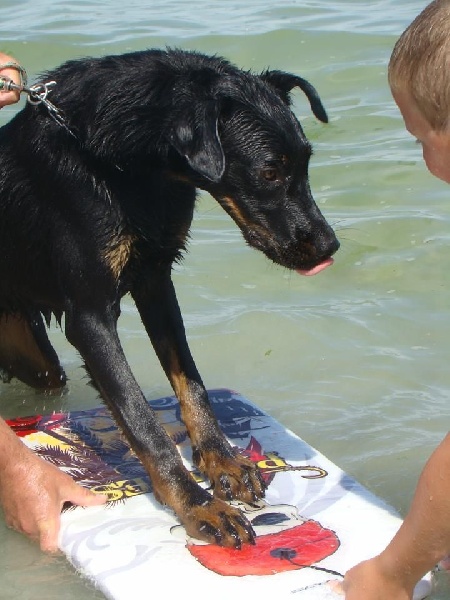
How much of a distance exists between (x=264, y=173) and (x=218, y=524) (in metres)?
1.20

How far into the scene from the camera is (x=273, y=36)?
1033 cm

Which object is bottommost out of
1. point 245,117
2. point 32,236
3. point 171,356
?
point 171,356

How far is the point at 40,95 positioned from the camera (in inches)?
157

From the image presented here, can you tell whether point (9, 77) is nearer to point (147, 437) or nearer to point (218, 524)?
point (147, 437)

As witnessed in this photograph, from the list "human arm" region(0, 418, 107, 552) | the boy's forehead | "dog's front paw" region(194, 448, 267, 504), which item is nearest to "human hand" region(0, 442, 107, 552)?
"human arm" region(0, 418, 107, 552)

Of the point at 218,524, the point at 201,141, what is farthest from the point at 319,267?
the point at 218,524

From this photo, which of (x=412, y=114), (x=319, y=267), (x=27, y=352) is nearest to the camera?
(x=412, y=114)

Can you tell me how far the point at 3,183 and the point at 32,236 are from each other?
23 centimetres

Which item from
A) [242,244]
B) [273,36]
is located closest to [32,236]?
[242,244]

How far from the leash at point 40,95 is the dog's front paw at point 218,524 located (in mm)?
1385

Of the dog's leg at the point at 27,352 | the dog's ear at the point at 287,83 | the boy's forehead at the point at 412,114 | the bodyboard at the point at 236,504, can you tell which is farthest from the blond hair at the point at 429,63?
the dog's leg at the point at 27,352

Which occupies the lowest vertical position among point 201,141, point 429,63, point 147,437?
point 147,437

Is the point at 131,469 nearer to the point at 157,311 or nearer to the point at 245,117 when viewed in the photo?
the point at 157,311

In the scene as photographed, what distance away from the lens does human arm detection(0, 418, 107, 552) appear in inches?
151
